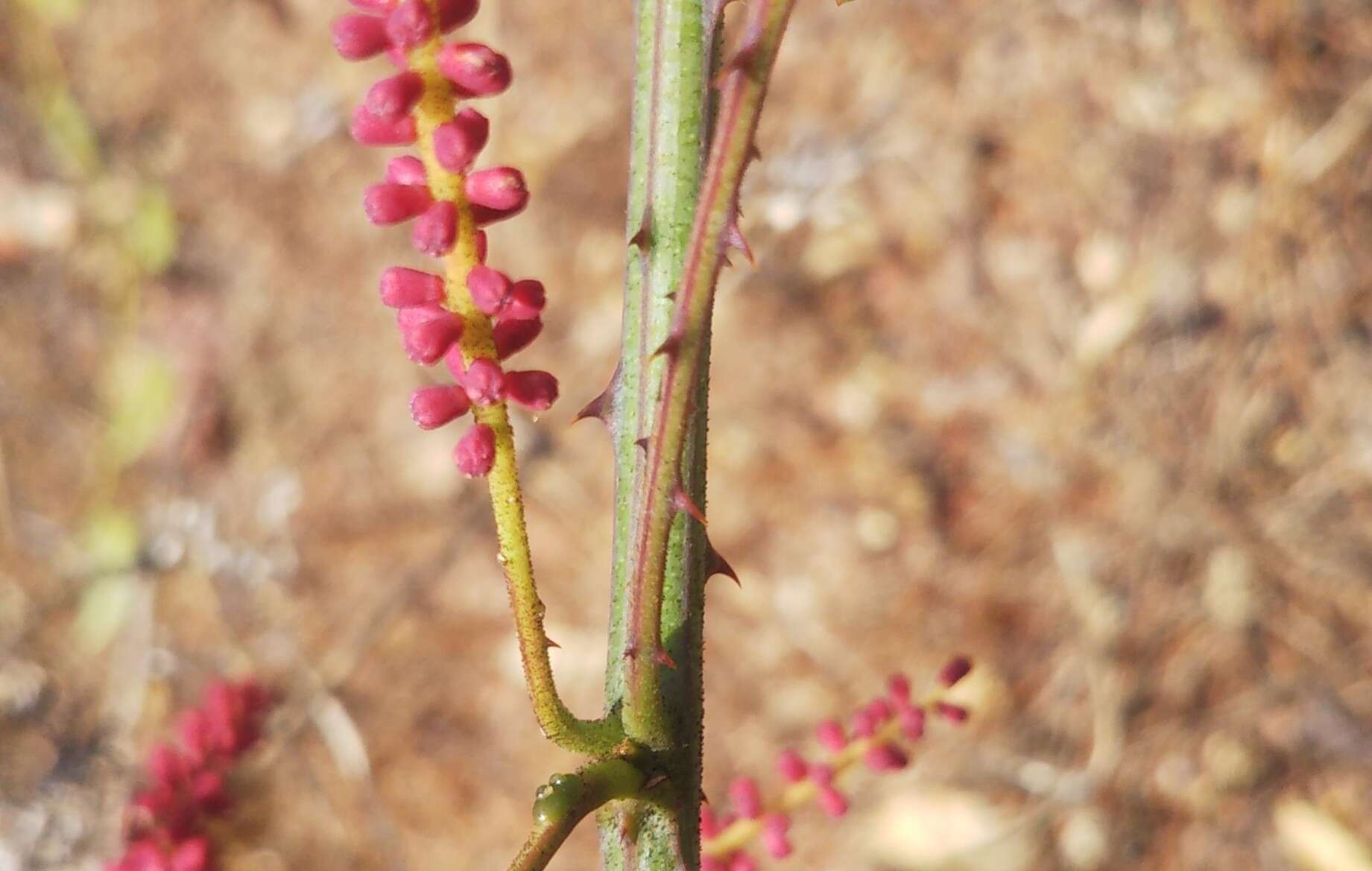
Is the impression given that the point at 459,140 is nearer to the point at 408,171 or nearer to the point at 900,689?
the point at 408,171

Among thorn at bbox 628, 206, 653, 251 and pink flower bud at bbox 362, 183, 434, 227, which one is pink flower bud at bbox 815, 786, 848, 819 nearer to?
thorn at bbox 628, 206, 653, 251

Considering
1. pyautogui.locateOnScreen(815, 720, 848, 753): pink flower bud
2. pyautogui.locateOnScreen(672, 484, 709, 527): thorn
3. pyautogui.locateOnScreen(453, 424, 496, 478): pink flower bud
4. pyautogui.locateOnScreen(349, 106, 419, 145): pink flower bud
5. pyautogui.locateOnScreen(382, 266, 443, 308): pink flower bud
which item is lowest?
pyautogui.locateOnScreen(672, 484, 709, 527): thorn

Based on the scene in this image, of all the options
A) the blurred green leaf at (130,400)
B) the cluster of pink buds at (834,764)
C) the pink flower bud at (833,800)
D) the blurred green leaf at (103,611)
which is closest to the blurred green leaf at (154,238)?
the blurred green leaf at (130,400)

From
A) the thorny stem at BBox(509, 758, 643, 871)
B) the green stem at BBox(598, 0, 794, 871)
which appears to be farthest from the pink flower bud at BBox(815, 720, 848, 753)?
the thorny stem at BBox(509, 758, 643, 871)

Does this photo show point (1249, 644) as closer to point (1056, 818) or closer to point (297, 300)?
point (1056, 818)

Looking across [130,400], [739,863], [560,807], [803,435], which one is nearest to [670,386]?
[560,807]

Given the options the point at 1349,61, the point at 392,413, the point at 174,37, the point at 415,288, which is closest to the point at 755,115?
the point at 415,288
